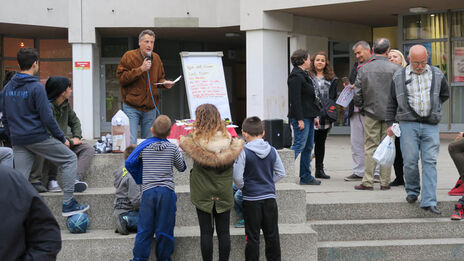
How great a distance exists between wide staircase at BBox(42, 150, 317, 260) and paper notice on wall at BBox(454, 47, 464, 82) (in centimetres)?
1086

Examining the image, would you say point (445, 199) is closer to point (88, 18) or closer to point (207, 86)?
point (207, 86)

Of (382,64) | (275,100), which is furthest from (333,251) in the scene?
(275,100)

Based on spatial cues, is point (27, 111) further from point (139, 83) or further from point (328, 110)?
point (328, 110)

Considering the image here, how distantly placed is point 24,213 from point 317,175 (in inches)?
265

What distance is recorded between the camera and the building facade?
16.9m

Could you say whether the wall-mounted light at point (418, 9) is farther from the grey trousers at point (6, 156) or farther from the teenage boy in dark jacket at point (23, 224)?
the teenage boy in dark jacket at point (23, 224)

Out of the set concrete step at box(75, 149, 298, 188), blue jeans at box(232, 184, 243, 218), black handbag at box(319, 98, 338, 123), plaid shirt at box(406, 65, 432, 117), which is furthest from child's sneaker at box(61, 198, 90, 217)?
plaid shirt at box(406, 65, 432, 117)

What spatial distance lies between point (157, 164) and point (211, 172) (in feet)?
1.62

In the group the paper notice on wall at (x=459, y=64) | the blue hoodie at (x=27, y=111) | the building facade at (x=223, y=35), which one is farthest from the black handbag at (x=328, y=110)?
the paper notice on wall at (x=459, y=64)

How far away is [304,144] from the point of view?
811 centimetres

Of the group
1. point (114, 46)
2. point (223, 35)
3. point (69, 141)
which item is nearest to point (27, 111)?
point (69, 141)

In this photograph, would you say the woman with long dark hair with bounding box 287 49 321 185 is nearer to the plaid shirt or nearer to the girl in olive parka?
the plaid shirt

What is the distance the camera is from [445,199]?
23.8ft

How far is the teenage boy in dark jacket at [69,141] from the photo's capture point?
22.6 ft
